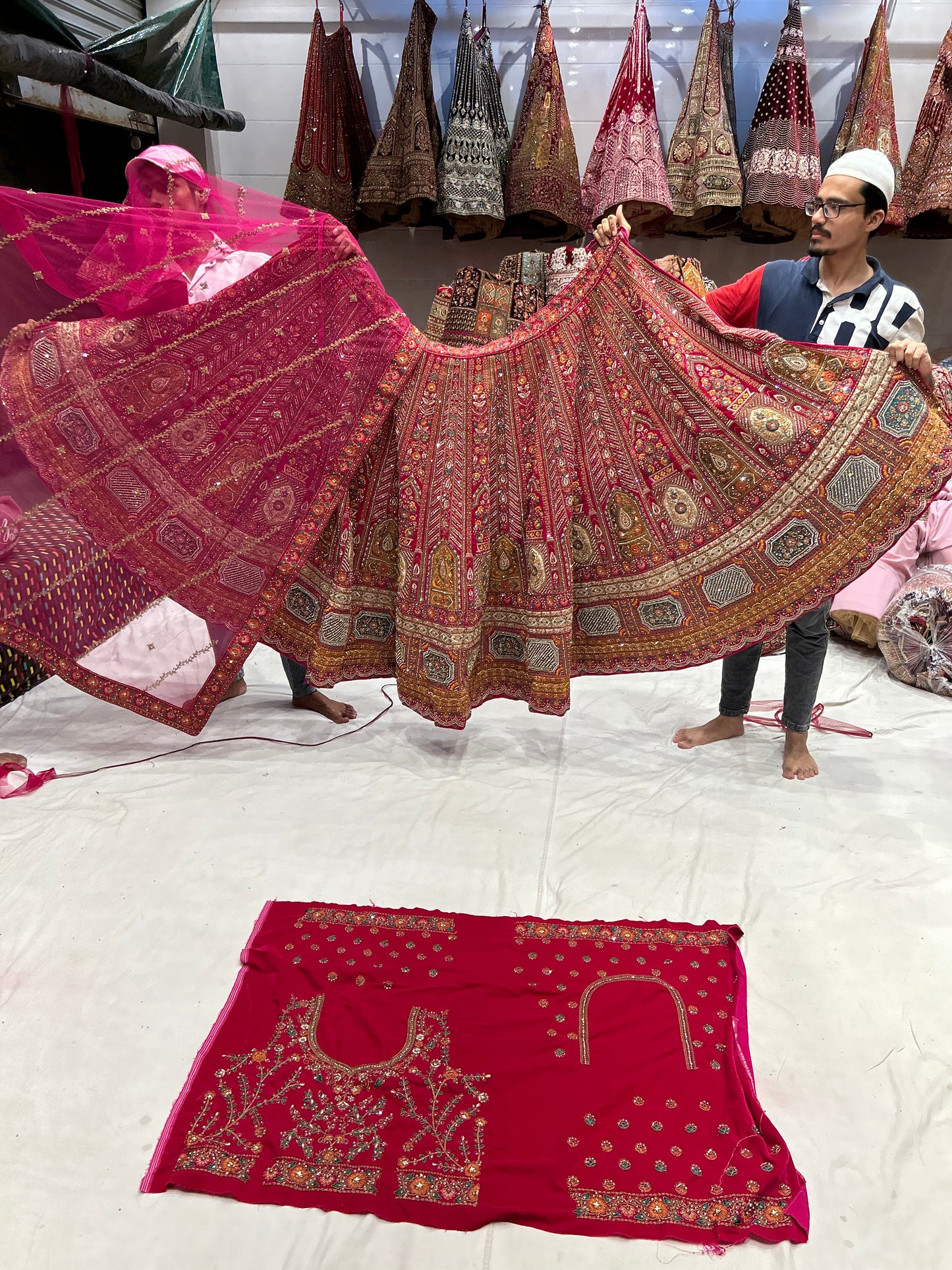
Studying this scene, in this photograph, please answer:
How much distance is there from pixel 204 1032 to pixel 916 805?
68.8 inches

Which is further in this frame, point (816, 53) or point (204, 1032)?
point (816, 53)

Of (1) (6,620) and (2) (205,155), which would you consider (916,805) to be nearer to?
(1) (6,620)

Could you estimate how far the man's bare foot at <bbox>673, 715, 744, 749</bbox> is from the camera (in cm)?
253

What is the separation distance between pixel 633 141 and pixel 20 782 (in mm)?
3054

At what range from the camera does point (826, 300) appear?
7.19ft

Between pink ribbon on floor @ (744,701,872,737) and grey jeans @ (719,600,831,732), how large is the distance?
0.44 feet

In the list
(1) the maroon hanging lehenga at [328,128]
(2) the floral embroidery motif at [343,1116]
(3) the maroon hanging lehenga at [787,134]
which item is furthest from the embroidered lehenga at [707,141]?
(2) the floral embroidery motif at [343,1116]

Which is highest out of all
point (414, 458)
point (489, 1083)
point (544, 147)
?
point (544, 147)

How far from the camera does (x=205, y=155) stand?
13.3ft

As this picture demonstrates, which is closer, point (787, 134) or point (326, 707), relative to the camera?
point (326, 707)

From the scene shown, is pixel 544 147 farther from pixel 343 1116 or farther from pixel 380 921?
pixel 343 1116

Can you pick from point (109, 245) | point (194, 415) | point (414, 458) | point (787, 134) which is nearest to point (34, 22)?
point (109, 245)

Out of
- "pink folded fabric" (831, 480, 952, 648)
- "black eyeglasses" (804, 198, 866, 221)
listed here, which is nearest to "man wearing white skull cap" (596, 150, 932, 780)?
"black eyeglasses" (804, 198, 866, 221)

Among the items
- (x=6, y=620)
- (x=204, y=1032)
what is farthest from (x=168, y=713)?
(x=204, y=1032)
